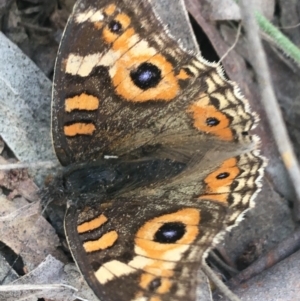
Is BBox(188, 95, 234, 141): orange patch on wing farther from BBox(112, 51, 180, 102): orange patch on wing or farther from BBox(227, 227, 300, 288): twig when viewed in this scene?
BBox(227, 227, 300, 288): twig

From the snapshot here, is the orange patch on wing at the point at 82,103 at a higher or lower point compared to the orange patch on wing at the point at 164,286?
higher

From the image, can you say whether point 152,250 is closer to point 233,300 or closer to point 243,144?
point 233,300

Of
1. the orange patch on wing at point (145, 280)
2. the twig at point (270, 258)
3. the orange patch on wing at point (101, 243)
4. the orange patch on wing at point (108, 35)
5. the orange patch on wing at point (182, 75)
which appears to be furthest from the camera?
the twig at point (270, 258)

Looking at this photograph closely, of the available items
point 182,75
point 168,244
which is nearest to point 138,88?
point 182,75

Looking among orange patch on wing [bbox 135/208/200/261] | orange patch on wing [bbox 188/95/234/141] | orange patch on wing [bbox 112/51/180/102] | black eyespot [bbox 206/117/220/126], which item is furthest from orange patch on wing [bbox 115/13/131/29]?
orange patch on wing [bbox 135/208/200/261]

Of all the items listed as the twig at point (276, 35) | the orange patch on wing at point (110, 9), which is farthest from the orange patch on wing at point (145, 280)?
the twig at point (276, 35)

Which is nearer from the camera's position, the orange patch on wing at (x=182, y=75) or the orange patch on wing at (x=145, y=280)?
the orange patch on wing at (x=145, y=280)

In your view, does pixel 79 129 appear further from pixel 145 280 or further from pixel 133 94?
pixel 145 280

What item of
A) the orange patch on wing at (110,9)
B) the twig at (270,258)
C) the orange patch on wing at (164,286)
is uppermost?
the orange patch on wing at (110,9)

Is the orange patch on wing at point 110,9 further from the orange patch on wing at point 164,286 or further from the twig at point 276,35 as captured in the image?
the orange patch on wing at point 164,286
